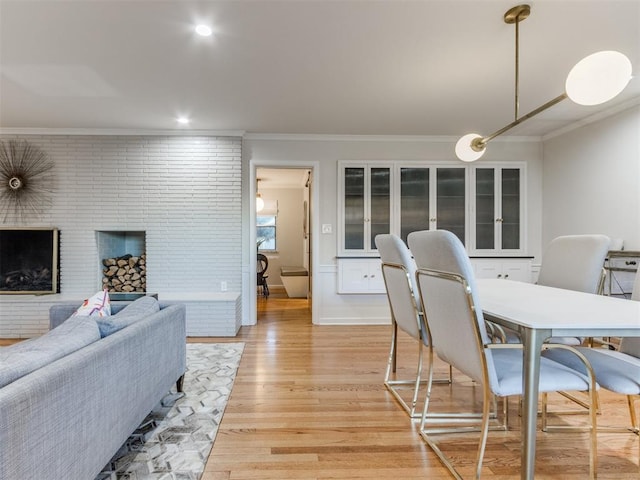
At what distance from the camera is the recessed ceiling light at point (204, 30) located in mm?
2136

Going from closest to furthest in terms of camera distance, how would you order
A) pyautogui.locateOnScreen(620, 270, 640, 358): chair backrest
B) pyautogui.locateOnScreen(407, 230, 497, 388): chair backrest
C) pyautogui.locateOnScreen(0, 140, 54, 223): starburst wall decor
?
1. pyautogui.locateOnScreen(407, 230, 497, 388): chair backrest
2. pyautogui.locateOnScreen(620, 270, 640, 358): chair backrest
3. pyautogui.locateOnScreen(0, 140, 54, 223): starburst wall decor

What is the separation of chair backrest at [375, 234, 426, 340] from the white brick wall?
228 cm

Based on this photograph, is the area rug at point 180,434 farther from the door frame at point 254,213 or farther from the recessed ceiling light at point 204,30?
the recessed ceiling light at point 204,30

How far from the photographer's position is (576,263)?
2.40 m

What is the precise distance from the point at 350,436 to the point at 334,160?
10.8 feet

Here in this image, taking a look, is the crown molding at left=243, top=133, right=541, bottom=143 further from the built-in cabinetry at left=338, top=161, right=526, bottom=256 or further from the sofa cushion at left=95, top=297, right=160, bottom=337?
the sofa cushion at left=95, top=297, right=160, bottom=337

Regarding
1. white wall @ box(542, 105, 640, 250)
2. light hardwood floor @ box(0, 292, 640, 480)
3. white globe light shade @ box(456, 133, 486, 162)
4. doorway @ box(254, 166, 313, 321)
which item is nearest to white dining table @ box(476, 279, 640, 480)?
light hardwood floor @ box(0, 292, 640, 480)

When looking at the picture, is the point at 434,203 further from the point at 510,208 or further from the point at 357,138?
the point at 357,138

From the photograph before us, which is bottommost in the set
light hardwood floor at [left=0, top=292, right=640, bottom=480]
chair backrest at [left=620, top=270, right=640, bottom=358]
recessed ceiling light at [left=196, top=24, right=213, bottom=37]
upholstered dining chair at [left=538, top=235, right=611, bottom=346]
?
light hardwood floor at [left=0, top=292, right=640, bottom=480]

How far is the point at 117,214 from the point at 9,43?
216 centimetres

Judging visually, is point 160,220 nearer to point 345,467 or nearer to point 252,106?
point 252,106

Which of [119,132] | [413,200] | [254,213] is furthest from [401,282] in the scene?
[119,132]

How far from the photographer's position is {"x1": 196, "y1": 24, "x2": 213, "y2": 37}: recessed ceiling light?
7.01 feet

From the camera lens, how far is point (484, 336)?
4.66 ft
